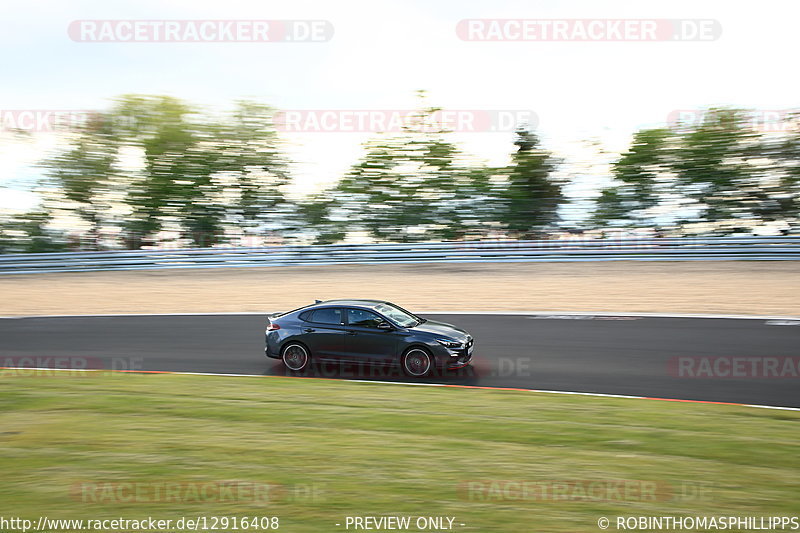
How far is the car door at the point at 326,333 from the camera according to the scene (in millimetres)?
11242

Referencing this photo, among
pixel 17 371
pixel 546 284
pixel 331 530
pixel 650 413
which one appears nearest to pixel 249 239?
pixel 546 284

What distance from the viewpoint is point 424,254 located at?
24859mm

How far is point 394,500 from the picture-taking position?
223 inches

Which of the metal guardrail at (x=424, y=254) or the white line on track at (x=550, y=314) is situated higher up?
the metal guardrail at (x=424, y=254)

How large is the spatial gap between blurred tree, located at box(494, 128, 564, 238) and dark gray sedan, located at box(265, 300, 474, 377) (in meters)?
14.6

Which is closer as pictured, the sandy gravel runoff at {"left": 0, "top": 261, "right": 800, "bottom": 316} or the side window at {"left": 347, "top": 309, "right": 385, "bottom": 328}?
the side window at {"left": 347, "top": 309, "right": 385, "bottom": 328}

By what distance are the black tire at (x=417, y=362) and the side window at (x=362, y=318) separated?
0.75 m

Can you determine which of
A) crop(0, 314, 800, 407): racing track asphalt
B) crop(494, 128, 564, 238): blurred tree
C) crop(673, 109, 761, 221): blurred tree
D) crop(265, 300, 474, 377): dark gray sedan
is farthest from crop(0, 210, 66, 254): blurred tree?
crop(673, 109, 761, 221): blurred tree

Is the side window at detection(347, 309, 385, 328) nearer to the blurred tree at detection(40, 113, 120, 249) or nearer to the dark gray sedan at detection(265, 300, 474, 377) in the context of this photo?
the dark gray sedan at detection(265, 300, 474, 377)

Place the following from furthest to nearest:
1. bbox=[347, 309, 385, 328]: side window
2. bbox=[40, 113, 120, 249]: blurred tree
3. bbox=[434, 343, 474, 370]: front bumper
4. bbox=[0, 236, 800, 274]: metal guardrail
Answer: bbox=[40, 113, 120, 249]: blurred tree
bbox=[0, 236, 800, 274]: metal guardrail
bbox=[347, 309, 385, 328]: side window
bbox=[434, 343, 474, 370]: front bumper

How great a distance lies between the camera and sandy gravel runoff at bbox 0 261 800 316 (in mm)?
17281

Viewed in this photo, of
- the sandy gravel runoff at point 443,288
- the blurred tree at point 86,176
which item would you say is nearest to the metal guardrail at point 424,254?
the sandy gravel runoff at point 443,288

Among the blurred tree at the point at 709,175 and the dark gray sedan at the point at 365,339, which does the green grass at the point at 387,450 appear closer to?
the dark gray sedan at the point at 365,339

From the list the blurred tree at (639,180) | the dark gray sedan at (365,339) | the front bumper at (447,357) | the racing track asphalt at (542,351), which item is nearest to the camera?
the racing track asphalt at (542,351)
